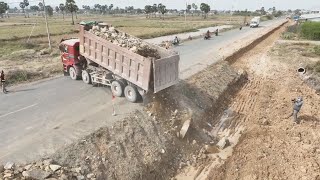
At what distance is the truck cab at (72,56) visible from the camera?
18359 millimetres

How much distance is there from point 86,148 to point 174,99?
5746 millimetres

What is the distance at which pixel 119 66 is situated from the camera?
15.3 m

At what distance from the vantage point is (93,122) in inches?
515

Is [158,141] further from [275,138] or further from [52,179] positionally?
[275,138]

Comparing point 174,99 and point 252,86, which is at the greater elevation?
point 174,99

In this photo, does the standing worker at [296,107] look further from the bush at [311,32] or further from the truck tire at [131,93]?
the bush at [311,32]

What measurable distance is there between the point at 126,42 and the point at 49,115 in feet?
15.6

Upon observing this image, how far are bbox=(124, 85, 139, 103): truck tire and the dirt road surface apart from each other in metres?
4.27

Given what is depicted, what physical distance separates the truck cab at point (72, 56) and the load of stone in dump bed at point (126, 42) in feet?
6.30

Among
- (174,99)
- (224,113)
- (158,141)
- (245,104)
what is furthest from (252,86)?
(158,141)

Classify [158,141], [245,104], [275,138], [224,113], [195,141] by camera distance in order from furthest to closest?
[245,104] → [224,113] → [275,138] → [195,141] → [158,141]

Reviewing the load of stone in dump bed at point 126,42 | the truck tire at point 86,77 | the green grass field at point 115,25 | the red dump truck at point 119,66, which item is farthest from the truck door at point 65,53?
the green grass field at point 115,25

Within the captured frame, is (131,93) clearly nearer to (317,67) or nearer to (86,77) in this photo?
(86,77)

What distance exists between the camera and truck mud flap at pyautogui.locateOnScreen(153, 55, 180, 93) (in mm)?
13952
